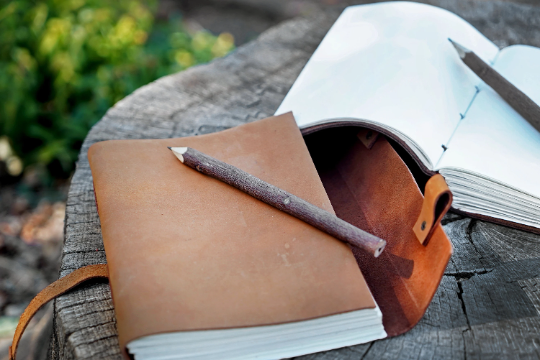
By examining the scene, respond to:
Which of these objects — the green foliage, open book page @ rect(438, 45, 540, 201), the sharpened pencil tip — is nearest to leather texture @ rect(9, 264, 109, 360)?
the sharpened pencil tip

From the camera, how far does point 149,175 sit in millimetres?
1391

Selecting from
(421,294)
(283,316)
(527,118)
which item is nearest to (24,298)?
(283,316)

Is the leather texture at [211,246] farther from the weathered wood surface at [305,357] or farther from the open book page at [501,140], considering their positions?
the open book page at [501,140]

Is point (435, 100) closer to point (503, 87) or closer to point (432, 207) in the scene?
point (503, 87)

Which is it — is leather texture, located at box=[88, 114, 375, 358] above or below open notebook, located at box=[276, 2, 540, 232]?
below

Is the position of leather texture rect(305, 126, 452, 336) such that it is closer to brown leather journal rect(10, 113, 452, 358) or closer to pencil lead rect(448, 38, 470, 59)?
brown leather journal rect(10, 113, 452, 358)

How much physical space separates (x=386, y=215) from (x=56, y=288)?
96 centimetres

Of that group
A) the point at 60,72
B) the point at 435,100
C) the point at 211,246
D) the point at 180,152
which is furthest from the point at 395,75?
the point at 60,72

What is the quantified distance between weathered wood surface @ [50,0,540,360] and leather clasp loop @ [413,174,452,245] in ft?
0.78

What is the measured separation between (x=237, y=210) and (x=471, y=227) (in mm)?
818

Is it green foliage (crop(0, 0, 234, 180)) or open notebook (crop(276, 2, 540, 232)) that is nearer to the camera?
open notebook (crop(276, 2, 540, 232))

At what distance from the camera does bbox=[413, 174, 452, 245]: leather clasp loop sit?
1.10 m

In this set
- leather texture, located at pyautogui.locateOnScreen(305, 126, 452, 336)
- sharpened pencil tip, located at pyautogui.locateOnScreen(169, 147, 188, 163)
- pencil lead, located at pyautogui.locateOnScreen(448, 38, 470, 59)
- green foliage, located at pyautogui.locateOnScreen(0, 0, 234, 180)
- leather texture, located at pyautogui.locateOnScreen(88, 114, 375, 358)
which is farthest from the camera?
green foliage, located at pyautogui.locateOnScreen(0, 0, 234, 180)

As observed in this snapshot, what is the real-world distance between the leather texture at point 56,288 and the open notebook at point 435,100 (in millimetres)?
827
